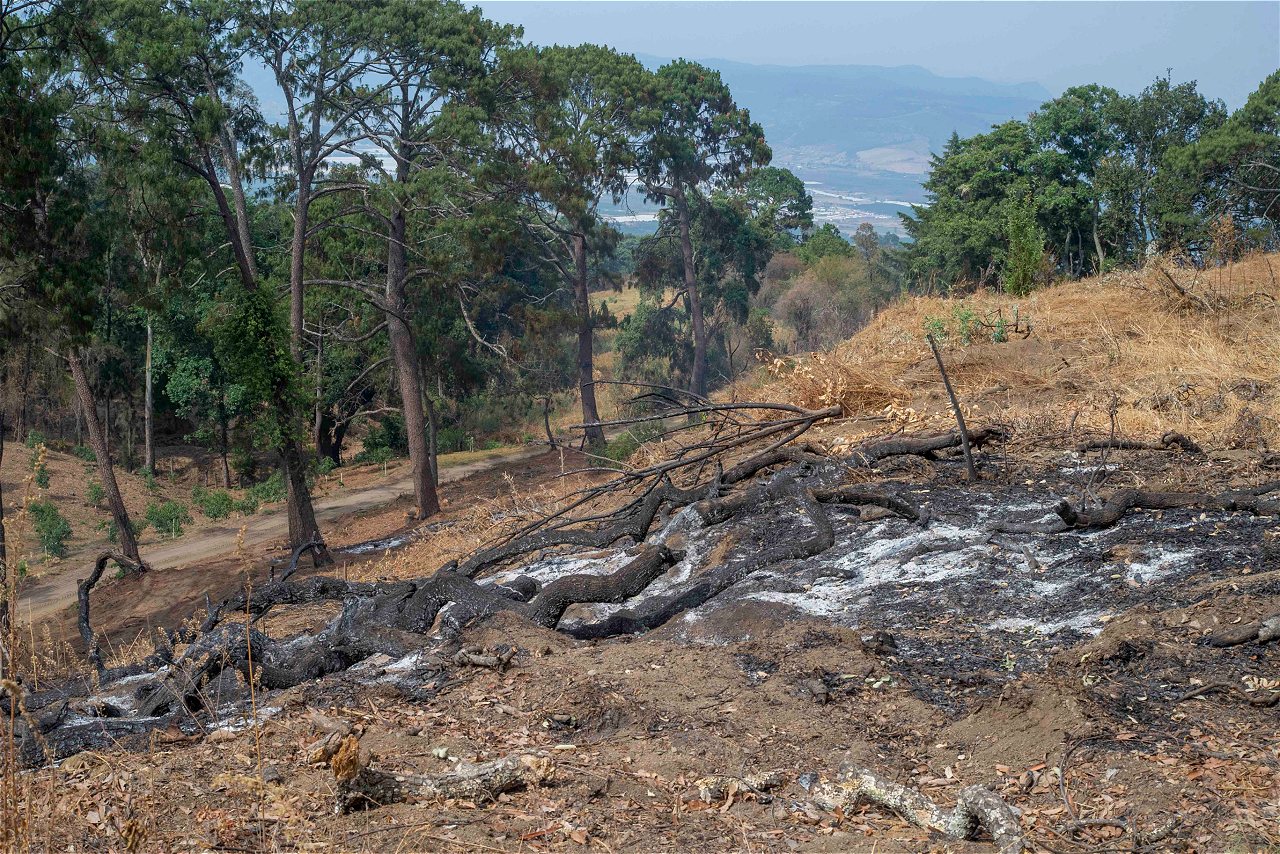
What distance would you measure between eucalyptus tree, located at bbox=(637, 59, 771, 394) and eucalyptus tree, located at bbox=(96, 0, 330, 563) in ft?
65.1

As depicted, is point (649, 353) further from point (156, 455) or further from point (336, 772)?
point (336, 772)

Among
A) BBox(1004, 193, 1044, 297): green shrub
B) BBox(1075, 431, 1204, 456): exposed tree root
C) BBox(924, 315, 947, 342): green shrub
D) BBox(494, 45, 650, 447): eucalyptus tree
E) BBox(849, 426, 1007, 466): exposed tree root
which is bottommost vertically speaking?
BBox(1075, 431, 1204, 456): exposed tree root

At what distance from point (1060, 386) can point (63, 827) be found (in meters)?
9.02

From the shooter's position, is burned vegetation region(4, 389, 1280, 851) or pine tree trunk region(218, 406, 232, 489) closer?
burned vegetation region(4, 389, 1280, 851)

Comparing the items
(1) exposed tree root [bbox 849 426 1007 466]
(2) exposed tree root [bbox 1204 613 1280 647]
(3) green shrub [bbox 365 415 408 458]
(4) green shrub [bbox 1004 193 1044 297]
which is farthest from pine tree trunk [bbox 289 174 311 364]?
(2) exposed tree root [bbox 1204 613 1280 647]

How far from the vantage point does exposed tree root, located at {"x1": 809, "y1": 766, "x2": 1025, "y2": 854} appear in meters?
3.30

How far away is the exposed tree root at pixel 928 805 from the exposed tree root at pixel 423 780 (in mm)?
981

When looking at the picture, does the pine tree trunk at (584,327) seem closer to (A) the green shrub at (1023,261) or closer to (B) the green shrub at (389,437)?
(B) the green shrub at (389,437)

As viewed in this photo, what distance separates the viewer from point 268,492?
25.9m

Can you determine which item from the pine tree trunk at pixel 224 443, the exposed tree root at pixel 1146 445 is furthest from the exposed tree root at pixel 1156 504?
the pine tree trunk at pixel 224 443

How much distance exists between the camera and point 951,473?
7.66 m

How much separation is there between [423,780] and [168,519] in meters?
21.7

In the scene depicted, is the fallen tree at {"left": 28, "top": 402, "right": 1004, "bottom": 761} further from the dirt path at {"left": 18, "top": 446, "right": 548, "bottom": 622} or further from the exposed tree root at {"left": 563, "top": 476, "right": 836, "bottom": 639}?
the dirt path at {"left": 18, "top": 446, "right": 548, "bottom": 622}

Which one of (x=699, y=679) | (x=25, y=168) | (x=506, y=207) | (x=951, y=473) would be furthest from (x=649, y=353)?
(x=699, y=679)
